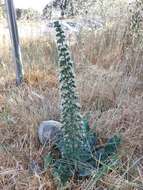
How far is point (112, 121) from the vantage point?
7.70ft

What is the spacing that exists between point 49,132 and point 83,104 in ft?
1.68

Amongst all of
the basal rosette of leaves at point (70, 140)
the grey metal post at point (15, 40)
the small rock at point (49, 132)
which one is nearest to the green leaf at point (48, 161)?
the basal rosette of leaves at point (70, 140)

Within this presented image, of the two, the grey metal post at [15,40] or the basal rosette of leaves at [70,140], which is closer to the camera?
the basal rosette of leaves at [70,140]

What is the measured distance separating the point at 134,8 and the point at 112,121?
4.51ft

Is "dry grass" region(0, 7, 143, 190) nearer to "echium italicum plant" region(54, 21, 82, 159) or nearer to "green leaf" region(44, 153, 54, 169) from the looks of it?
"green leaf" region(44, 153, 54, 169)

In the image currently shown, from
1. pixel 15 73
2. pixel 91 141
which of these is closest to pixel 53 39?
pixel 15 73

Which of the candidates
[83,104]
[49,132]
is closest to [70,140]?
[49,132]

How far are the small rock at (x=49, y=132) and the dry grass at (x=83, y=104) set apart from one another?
0.06m

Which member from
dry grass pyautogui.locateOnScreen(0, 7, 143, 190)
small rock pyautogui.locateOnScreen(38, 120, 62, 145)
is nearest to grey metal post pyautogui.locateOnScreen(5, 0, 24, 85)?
dry grass pyautogui.locateOnScreen(0, 7, 143, 190)

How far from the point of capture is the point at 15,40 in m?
3.09

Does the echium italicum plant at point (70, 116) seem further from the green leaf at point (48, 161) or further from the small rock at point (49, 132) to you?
the small rock at point (49, 132)

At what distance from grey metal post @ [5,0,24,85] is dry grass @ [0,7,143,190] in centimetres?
9

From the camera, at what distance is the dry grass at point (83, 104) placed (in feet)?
6.37

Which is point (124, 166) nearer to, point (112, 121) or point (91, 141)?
point (91, 141)
